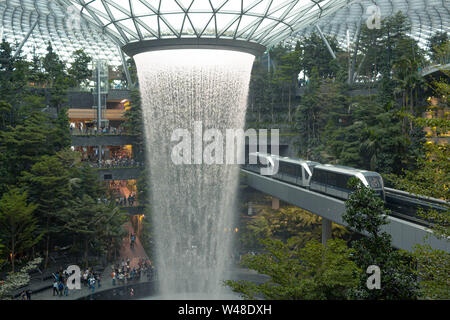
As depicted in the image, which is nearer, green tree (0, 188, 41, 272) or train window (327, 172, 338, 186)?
green tree (0, 188, 41, 272)

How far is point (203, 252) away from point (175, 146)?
29.3ft

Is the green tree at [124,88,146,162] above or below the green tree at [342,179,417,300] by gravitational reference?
above

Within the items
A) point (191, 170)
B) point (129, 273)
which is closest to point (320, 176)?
point (191, 170)

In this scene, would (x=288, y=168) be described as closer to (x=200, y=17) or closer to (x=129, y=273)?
(x=129, y=273)

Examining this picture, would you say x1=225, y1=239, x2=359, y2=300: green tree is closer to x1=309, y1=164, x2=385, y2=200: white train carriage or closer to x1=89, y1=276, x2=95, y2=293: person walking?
x1=309, y1=164, x2=385, y2=200: white train carriage

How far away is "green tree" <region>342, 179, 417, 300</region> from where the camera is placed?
11031 mm

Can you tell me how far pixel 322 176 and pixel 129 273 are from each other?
16.6 m

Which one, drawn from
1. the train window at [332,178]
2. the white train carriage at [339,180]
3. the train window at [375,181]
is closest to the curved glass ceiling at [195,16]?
the white train carriage at [339,180]

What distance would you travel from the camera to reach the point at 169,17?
2158 centimetres

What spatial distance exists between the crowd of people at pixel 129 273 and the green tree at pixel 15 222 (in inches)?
253

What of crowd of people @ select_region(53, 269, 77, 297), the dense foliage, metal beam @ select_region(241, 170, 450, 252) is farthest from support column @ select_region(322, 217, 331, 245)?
A: crowd of people @ select_region(53, 269, 77, 297)

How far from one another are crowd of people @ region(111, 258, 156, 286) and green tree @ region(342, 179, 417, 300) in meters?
22.4

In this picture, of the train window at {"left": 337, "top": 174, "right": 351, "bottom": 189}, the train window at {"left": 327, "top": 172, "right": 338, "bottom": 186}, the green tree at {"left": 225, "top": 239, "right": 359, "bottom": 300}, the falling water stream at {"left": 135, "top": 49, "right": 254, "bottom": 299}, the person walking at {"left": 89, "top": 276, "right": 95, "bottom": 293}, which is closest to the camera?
the green tree at {"left": 225, "top": 239, "right": 359, "bottom": 300}
